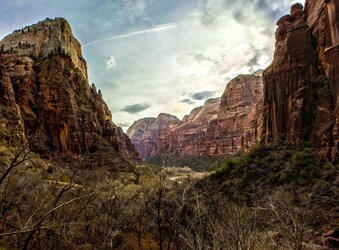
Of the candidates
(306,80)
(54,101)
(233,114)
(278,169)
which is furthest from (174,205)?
(233,114)

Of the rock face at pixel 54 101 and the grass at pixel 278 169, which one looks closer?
the grass at pixel 278 169

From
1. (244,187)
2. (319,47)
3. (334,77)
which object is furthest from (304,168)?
(319,47)

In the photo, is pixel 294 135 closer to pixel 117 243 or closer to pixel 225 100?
pixel 117 243

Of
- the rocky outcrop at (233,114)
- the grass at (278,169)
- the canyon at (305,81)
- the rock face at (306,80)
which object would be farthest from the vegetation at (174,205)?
the rocky outcrop at (233,114)

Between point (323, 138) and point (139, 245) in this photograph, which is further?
point (323, 138)

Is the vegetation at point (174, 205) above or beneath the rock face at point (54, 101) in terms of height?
beneath

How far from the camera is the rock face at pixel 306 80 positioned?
46.7 meters

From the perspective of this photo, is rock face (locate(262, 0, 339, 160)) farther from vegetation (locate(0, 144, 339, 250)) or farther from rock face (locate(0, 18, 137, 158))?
rock face (locate(0, 18, 137, 158))

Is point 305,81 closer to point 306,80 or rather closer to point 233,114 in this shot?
point 306,80

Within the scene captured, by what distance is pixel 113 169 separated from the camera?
61.1m

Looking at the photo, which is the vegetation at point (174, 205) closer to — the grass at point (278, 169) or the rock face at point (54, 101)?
the grass at point (278, 169)

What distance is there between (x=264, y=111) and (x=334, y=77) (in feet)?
65.5

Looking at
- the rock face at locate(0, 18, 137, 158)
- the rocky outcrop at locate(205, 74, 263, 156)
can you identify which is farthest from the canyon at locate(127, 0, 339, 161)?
the rocky outcrop at locate(205, 74, 263, 156)

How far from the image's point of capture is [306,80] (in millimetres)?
53531
